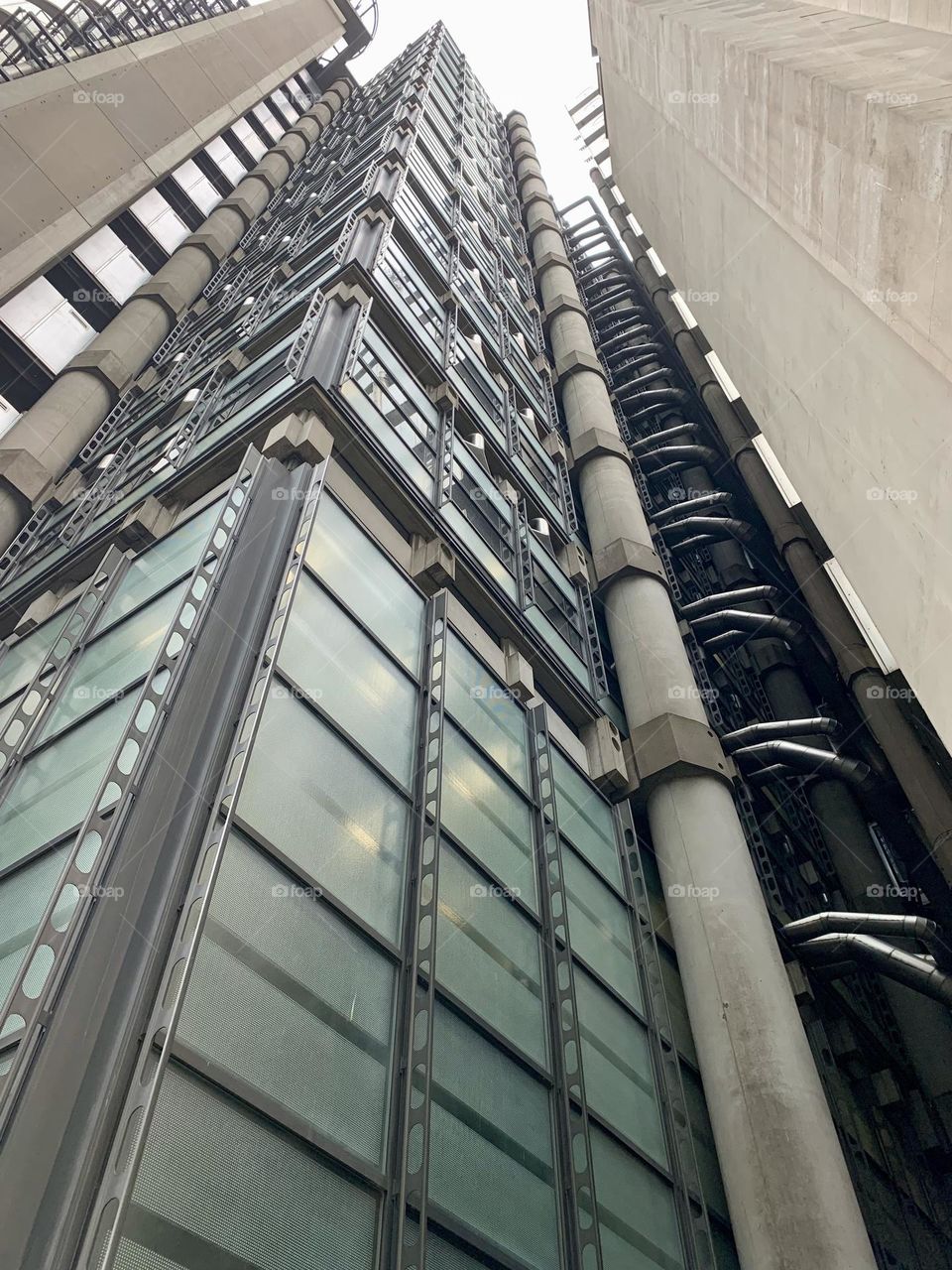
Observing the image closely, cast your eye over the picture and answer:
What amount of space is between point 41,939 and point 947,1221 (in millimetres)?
13749

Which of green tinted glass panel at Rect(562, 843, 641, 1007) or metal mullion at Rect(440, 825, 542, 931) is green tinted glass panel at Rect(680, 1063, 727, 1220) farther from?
metal mullion at Rect(440, 825, 542, 931)

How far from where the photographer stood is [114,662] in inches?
343

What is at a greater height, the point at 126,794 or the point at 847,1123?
the point at 126,794

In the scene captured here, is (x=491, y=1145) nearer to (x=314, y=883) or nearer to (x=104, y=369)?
(x=314, y=883)

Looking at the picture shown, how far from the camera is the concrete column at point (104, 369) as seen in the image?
16297 millimetres

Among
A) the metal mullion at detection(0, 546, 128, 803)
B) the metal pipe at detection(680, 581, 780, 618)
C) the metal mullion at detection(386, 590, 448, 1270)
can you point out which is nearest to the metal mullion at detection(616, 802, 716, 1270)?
the metal mullion at detection(386, 590, 448, 1270)

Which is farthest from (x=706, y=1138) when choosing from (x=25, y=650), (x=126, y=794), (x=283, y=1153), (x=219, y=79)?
(x=219, y=79)

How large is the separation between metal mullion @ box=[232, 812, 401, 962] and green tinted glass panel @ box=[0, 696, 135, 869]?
1489mm

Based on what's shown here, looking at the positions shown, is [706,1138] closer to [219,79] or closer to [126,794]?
[126,794]

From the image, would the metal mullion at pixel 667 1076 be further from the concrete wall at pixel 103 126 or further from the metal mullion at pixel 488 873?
the concrete wall at pixel 103 126

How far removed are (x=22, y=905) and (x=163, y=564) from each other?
450cm

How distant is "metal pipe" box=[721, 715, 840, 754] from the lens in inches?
650

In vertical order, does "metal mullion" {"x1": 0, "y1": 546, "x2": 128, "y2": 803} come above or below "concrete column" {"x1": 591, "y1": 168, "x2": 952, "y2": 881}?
above

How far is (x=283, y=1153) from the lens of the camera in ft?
17.3
